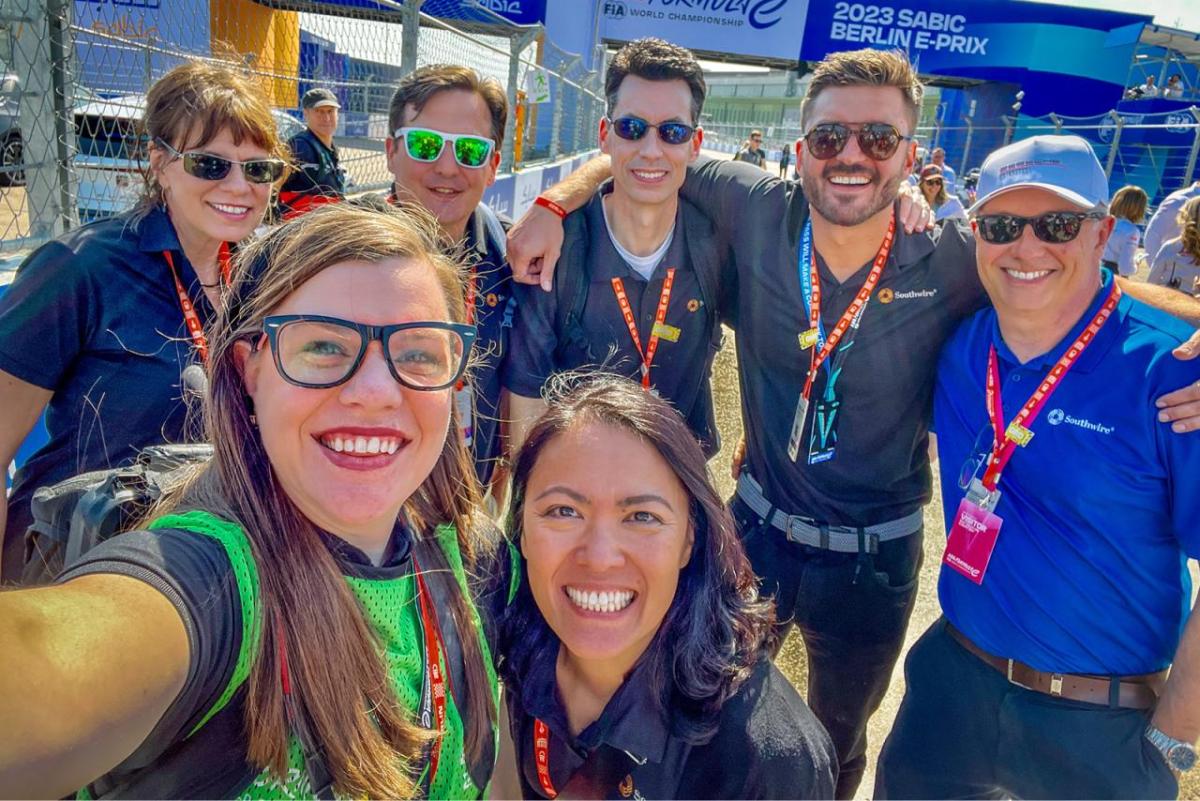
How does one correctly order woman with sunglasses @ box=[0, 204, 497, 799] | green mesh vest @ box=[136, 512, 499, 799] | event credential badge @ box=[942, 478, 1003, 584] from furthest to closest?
1. event credential badge @ box=[942, 478, 1003, 584]
2. green mesh vest @ box=[136, 512, 499, 799]
3. woman with sunglasses @ box=[0, 204, 497, 799]

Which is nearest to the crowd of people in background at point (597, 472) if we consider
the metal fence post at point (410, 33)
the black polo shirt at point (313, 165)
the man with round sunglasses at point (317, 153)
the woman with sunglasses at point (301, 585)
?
the woman with sunglasses at point (301, 585)

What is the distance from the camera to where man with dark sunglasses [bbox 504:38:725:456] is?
277 cm

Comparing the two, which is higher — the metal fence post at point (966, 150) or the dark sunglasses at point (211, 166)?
the metal fence post at point (966, 150)

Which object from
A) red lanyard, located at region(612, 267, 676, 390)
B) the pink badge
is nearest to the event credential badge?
the pink badge

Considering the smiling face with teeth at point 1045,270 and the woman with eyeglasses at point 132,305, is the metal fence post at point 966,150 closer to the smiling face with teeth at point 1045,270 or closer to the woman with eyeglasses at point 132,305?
the smiling face with teeth at point 1045,270

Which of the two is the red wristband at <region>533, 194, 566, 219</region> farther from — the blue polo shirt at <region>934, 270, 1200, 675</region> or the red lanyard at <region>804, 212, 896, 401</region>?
the blue polo shirt at <region>934, 270, 1200, 675</region>

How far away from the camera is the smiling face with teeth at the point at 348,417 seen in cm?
131

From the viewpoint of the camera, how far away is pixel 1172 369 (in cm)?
202

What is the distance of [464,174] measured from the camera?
2.92m

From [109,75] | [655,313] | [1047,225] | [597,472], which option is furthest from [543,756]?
[109,75]

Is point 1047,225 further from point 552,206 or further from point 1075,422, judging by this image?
point 552,206

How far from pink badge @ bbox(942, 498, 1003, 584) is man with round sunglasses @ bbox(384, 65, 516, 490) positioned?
156cm

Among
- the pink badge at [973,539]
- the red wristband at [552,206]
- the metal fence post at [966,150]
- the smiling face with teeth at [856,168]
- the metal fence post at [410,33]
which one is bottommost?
the pink badge at [973,539]

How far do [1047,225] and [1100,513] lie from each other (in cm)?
81
